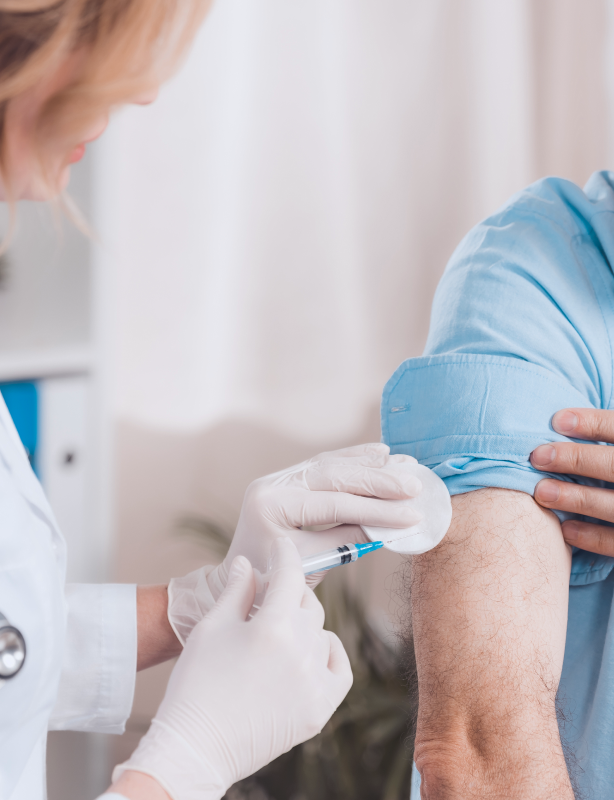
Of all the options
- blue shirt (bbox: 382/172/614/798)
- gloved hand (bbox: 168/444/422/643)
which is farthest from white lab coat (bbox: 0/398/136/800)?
blue shirt (bbox: 382/172/614/798)

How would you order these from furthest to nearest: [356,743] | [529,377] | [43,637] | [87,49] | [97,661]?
[356,743] → [97,661] → [529,377] → [43,637] → [87,49]

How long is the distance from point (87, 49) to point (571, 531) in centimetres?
77

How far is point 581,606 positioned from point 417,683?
0.82ft

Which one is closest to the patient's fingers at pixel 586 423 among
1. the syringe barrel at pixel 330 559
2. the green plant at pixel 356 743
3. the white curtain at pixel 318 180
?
the syringe barrel at pixel 330 559

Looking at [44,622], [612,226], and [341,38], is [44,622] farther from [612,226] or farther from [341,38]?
[341,38]

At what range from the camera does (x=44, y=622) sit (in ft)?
2.38

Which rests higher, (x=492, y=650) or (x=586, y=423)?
(x=586, y=423)

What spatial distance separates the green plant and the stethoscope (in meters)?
0.95

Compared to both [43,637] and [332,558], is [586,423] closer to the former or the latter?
[332,558]

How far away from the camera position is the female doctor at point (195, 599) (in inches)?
Result: 22.8

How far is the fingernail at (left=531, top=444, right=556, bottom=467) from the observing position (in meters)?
0.80

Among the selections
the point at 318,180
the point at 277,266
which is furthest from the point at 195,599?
the point at 318,180

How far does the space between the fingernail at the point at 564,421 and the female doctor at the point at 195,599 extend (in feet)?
0.66

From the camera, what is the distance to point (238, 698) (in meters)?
0.68
